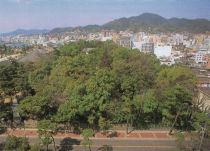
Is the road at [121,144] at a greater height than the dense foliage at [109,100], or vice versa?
the dense foliage at [109,100]

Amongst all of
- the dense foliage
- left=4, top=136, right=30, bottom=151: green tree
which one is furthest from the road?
left=4, top=136, right=30, bottom=151: green tree

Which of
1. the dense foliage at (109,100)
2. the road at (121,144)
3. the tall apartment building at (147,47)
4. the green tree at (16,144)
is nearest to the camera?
the green tree at (16,144)

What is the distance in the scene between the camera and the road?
59.8 ft

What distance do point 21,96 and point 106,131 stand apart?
9064 millimetres

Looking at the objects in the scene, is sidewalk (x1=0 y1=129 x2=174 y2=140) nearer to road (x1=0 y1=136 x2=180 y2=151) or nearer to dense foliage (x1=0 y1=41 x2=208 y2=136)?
road (x1=0 y1=136 x2=180 y2=151)

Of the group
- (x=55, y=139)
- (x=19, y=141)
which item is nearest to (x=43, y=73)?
(x=55, y=139)

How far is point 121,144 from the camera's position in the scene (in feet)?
62.0

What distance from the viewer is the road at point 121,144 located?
18.2 metres

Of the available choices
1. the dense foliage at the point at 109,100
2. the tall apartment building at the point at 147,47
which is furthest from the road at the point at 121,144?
the tall apartment building at the point at 147,47

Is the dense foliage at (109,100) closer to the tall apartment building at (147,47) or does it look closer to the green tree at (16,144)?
the green tree at (16,144)

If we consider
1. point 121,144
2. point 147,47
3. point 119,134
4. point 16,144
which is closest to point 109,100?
point 119,134

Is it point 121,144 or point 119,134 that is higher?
point 119,134

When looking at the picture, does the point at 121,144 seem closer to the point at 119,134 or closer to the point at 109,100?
the point at 119,134

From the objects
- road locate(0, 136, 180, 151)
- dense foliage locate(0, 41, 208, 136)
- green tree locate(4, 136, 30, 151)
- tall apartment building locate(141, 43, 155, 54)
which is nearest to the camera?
green tree locate(4, 136, 30, 151)
